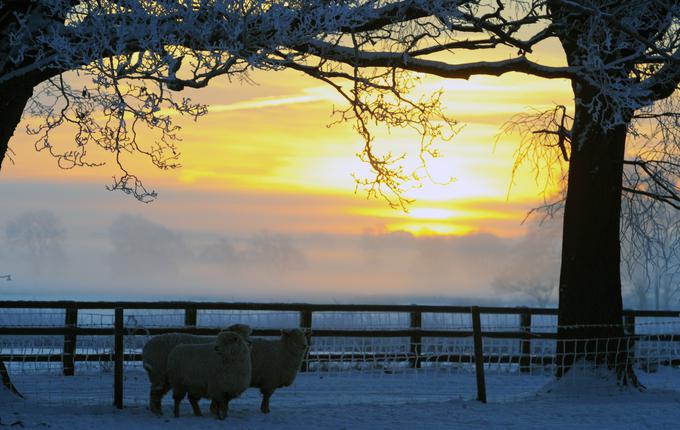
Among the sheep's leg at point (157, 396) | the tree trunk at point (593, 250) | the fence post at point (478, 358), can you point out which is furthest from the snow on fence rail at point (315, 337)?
the sheep's leg at point (157, 396)

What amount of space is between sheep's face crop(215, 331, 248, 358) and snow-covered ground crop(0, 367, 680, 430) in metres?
0.83

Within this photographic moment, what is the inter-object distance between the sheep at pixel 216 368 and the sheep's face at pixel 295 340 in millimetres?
900

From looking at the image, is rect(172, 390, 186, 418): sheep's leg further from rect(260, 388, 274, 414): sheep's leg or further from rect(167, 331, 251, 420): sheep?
rect(260, 388, 274, 414): sheep's leg

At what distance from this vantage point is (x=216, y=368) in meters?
11.4

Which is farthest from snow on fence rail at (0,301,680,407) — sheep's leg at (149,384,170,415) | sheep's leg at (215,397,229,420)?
sheep's leg at (215,397,229,420)

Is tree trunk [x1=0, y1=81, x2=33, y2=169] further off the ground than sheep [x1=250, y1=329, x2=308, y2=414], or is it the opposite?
tree trunk [x1=0, y1=81, x2=33, y2=169]

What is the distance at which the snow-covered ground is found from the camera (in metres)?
11.7

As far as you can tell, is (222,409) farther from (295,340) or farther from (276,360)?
(295,340)

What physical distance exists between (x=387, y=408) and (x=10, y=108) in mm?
6271

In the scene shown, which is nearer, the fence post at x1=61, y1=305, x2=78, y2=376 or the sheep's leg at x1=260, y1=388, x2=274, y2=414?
the sheep's leg at x1=260, y1=388, x2=274, y2=414

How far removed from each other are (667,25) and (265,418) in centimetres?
822

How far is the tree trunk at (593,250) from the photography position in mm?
14945

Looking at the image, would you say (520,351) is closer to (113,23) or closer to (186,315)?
(186,315)

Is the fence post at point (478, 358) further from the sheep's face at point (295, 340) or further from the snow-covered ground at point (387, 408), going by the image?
the sheep's face at point (295, 340)
